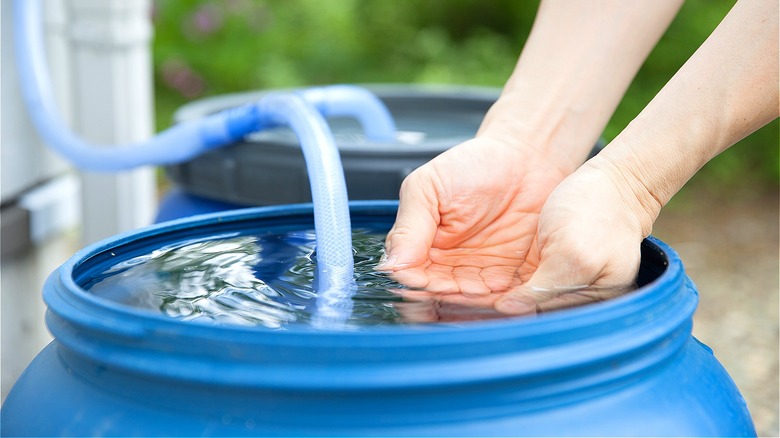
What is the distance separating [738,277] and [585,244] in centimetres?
256

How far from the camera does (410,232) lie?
115cm

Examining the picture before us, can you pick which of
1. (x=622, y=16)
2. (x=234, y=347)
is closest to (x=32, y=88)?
(x=622, y=16)

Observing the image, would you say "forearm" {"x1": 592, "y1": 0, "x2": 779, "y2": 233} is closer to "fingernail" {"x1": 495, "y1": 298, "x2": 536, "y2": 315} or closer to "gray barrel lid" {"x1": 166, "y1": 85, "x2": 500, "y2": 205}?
"fingernail" {"x1": 495, "y1": 298, "x2": 536, "y2": 315}

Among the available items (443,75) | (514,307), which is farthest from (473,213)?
(443,75)

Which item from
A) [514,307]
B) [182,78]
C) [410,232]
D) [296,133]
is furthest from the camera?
[182,78]

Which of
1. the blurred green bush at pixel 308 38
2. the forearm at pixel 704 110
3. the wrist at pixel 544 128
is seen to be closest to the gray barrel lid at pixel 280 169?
the wrist at pixel 544 128

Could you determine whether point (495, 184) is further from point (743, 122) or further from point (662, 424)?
point (662, 424)

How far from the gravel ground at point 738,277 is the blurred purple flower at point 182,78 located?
2.65 metres

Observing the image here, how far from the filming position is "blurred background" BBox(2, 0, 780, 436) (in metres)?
2.25

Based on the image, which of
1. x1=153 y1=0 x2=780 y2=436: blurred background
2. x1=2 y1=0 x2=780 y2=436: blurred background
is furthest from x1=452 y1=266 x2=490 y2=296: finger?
x1=153 y1=0 x2=780 y2=436: blurred background

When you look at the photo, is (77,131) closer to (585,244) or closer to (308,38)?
(585,244)

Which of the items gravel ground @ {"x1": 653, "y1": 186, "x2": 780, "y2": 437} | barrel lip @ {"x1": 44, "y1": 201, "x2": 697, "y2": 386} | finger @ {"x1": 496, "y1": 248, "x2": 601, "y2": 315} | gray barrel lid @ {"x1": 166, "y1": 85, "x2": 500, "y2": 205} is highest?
barrel lip @ {"x1": 44, "y1": 201, "x2": 697, "y2": 386}

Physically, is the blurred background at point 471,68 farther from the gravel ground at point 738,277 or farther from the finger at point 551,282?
the finger at point 551,282

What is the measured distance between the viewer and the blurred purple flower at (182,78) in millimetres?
4812
